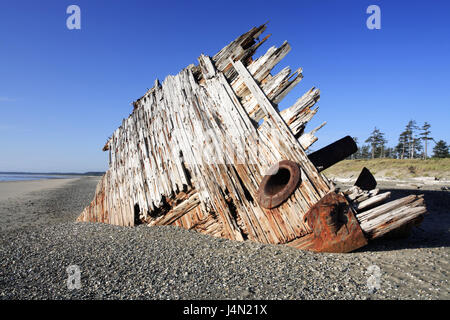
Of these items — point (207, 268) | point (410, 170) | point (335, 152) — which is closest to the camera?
point (207, 268)

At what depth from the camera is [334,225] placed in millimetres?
3738

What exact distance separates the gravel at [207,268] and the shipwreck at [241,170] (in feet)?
1.43

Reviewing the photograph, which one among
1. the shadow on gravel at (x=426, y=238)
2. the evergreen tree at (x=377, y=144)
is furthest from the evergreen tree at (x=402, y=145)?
the shadow on gravel at (x=426, y=238)

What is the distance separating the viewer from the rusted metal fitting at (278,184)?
4.11 m

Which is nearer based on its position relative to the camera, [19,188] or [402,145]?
[19,188]

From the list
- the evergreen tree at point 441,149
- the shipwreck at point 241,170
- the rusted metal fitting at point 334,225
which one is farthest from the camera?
the evergreen tree at point 441,149

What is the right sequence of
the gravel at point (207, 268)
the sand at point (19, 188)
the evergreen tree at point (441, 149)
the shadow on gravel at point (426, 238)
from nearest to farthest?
the gravel at point (207, 268)
the shadow on gravel at point (426, 238)
the sand at point (19, 188)
the evergreen tree at point (441, 149)

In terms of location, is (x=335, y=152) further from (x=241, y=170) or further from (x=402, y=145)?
(x=402, y=145)

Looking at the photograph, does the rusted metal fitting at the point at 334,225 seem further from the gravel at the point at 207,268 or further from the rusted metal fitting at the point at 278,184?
the rusted metal fitting at the point at 278,184

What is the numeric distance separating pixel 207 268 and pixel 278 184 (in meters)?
1.89

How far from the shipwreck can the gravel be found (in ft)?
1.43

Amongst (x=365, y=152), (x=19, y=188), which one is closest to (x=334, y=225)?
(x=19, y=188)

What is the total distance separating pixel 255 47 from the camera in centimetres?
551
